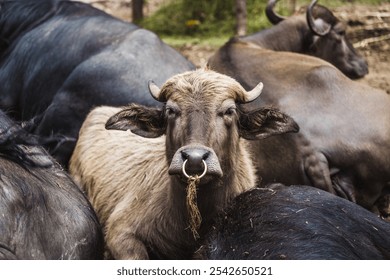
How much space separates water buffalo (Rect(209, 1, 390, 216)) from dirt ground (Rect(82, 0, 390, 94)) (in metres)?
2.63

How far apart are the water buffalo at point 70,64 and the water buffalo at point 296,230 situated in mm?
2606

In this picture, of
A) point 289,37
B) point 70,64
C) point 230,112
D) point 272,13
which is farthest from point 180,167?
point 272,13

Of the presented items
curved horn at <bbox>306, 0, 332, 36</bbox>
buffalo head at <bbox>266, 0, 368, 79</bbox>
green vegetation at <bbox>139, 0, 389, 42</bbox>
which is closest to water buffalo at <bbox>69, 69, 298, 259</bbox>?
curved horn at <bbox>306, 0, 332, 36</bbox>

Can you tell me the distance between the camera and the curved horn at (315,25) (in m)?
9.80

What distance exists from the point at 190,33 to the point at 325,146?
5928 millimetres

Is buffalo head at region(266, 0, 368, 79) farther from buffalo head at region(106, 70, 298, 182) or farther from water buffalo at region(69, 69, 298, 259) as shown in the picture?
buffalo head at region(106, 70, 298, 182)

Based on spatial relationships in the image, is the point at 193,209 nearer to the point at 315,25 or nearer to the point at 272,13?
the point at 315,25

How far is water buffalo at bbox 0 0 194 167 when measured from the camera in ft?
25.6

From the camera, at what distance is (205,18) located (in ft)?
A: 44.2

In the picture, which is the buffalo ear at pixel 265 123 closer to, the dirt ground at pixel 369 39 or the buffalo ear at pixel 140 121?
the buffalo ear at pixel 140 121

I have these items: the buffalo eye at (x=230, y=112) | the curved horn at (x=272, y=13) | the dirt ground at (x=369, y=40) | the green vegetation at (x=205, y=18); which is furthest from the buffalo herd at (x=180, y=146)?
the green vegetation at (x=205, y=18)
